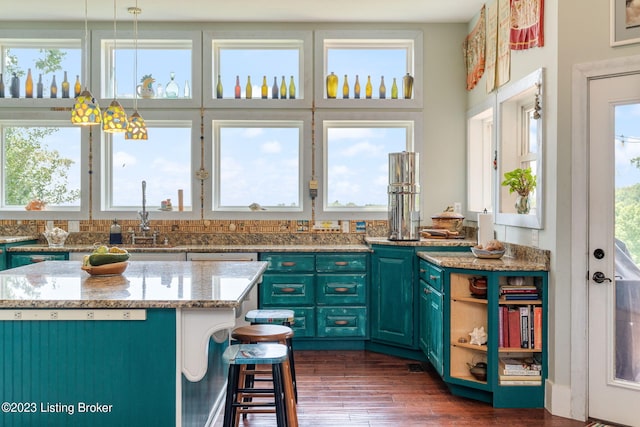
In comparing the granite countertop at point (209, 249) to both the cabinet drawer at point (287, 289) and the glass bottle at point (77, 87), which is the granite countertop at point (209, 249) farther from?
the glass bottle at point (77, 87)

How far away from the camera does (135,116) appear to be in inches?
131

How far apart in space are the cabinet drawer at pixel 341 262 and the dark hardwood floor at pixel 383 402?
81cm

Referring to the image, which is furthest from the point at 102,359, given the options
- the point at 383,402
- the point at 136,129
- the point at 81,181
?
the point at 81,181

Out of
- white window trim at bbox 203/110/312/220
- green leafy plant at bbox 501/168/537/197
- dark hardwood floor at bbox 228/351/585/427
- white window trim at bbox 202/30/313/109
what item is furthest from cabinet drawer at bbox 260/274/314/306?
green leafy plant at bbox 501/168/537/197

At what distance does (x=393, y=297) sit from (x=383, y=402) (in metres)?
1.23

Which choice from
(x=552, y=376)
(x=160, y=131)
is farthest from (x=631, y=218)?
(x=160, y=131)

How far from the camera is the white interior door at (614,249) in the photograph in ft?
10.0

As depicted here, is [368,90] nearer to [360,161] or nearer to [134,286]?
[360,161]

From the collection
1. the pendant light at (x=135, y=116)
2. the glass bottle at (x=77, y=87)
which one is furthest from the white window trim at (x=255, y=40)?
the glass bottle at (x=77, y=87)

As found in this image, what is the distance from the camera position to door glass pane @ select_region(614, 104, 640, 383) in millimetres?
3053

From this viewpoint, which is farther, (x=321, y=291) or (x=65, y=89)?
(x=65, y=89)

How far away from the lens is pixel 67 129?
5359 mm

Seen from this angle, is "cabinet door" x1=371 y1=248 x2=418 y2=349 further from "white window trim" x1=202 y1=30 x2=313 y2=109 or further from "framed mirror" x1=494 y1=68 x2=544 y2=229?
"white window trim" x1=202 y1=30 x2=313 y2=109

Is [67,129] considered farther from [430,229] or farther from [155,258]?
[430,229]
